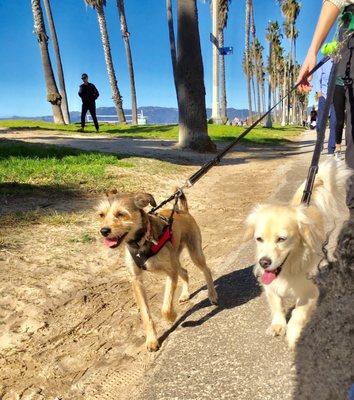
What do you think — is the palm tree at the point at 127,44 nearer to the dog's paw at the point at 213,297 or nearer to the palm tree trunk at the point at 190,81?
the palm tree trunk at the point at 190,81

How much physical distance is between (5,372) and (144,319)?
1086 millimetres

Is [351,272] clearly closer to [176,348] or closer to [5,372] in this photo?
[176,348]

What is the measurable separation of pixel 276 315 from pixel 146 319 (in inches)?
39.4

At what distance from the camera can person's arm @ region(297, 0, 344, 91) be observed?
280 centimetres

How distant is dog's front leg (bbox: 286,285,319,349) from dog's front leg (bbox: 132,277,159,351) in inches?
39.8

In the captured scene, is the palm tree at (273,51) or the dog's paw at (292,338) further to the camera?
the palm tree at (273,51)

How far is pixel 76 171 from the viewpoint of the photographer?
8.25 meters

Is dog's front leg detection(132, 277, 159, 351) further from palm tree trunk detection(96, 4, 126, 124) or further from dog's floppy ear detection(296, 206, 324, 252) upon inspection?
palm tree trunk detection(96, 4, 126, 124)

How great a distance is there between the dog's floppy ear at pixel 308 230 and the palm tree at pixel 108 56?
27641 millimetres

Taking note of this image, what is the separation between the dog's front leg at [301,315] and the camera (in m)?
2.79

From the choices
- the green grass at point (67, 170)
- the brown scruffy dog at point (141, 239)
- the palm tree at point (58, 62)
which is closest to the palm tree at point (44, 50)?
the palm tree at point (58, 62)

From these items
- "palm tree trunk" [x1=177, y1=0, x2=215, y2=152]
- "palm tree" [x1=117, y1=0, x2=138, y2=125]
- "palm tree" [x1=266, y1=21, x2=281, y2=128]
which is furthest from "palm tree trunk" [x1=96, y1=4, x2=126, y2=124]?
"palm tree" [x1=266, y1=21, x2=281, y2=128]

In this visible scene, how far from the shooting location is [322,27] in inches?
114

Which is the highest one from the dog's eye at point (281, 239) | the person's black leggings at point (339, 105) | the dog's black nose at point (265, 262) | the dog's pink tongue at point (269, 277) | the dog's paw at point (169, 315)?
the person's black leggings at point (339, 105)
